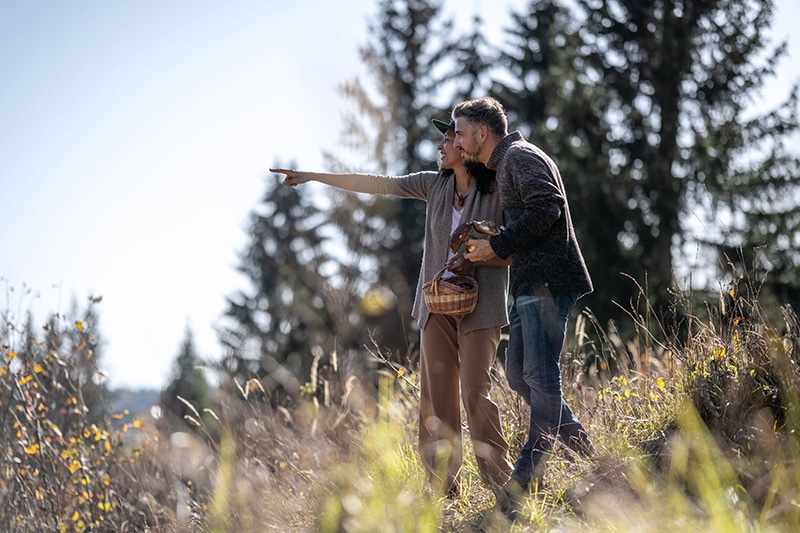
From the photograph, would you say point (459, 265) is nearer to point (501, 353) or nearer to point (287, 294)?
point (501, 353)

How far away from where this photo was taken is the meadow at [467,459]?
321 centimetres

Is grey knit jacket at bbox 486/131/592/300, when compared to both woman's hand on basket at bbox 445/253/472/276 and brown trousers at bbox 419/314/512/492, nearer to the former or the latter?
woman's hand on basket at bbox 445/253/472/276

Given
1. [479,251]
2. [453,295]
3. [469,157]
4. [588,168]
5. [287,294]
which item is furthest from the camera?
[287,294]

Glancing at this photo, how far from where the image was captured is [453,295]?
3.79 metres

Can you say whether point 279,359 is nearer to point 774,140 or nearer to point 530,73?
point 530,73

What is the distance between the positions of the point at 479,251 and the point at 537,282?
28cm

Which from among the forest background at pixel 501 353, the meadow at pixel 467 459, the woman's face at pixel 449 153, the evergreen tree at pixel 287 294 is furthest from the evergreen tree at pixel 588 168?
the woman's face at pixel 449 153

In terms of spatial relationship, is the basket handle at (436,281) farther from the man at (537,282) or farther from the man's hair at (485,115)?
the man's hair at (485,115)

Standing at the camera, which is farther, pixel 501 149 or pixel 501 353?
pixel 501 353

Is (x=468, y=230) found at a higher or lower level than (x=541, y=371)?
higher

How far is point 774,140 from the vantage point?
1413 centimetres

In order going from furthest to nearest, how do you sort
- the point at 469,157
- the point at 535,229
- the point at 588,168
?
1. the point at 588,168
2. the point at 469,157
3. the point at 535,229

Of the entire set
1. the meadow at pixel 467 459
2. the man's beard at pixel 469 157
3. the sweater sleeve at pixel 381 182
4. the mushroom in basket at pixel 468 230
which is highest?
the man's beard at pixel 469 157

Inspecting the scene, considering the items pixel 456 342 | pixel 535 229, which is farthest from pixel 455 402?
pixel 535 229
